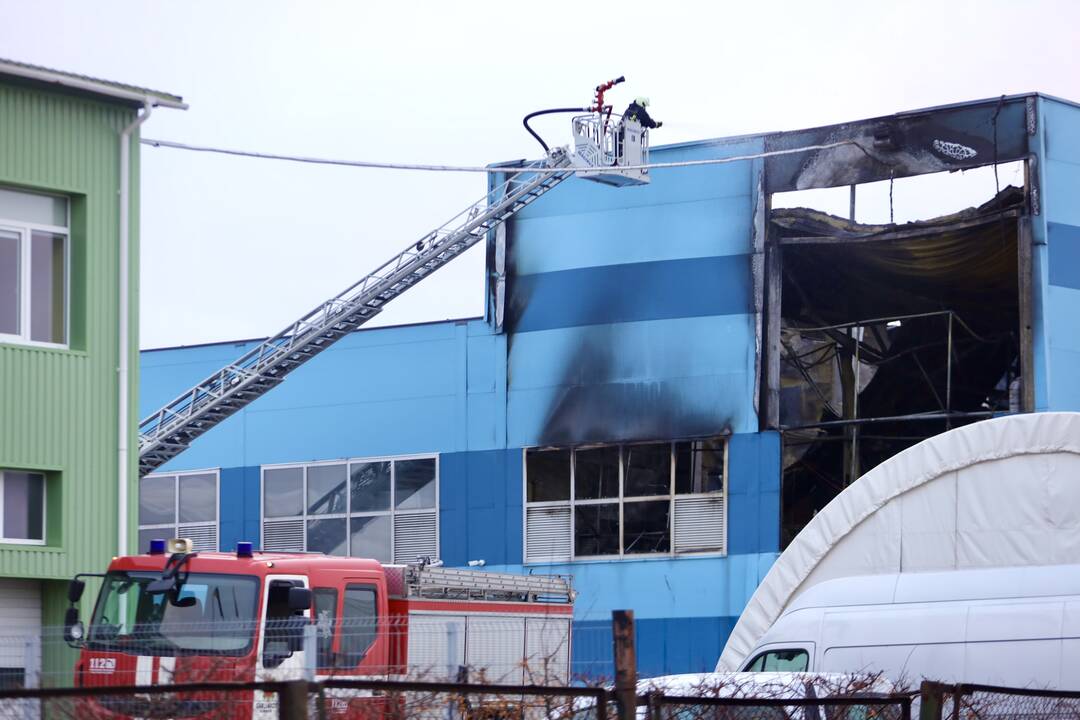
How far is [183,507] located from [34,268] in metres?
16.1

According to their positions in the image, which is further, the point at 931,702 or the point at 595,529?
the point at 595,529

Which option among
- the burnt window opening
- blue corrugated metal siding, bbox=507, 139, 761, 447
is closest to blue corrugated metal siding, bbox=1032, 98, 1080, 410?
the burnt window opening

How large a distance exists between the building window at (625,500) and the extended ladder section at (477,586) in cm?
808

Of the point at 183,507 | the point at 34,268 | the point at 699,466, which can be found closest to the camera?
the point at 34,268

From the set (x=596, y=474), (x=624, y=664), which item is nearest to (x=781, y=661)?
(x=624, y=664)

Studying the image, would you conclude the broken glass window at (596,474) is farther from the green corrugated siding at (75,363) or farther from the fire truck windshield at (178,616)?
the fire truck windshield at (178,616)

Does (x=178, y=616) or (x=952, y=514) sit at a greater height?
(x=952, y=514)

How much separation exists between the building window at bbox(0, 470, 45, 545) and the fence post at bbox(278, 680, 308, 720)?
11734 mm

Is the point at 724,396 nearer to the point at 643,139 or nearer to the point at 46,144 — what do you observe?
the point at 643,139

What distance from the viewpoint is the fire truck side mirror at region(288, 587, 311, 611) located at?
14.1m

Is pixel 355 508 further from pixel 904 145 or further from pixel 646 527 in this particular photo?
pixel 904 145

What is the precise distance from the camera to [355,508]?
30562mm

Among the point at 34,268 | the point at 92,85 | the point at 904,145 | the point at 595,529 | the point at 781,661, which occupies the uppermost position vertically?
the point at 904,145

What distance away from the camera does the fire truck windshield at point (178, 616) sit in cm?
1377
